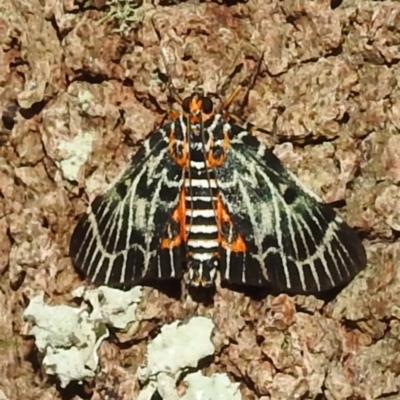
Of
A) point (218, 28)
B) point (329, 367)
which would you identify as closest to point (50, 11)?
point (218, 28)

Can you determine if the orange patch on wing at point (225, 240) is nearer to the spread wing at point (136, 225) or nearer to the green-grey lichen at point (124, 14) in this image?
the spread wing at point (136, 225)

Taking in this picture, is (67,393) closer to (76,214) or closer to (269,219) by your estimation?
(76,214)

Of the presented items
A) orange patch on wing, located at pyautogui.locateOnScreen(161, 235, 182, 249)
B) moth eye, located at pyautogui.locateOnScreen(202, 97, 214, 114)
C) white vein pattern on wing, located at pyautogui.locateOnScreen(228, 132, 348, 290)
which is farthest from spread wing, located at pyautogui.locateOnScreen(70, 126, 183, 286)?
white vein pattern on wing, located at pyautogui.locateOnScreen(228, 132, 348, 290)

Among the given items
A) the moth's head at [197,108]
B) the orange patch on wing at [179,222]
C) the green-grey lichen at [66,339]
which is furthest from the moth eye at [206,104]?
the green-grey lichen at [66,339]

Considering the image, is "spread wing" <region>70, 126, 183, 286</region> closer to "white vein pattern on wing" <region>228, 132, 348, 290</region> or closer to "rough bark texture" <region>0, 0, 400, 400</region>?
"rough bark texture" <region>0, 0, 400, 400</region>

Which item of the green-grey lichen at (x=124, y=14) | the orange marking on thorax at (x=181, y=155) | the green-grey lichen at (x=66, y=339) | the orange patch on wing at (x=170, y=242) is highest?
the green-grey lichen at (x=124, y=14)
